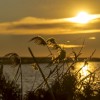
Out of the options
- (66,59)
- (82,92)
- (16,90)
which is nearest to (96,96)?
(82,92)

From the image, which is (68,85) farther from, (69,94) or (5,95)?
(5,95)

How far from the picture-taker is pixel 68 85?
838cm

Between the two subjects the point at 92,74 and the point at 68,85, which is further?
the point at 92,74

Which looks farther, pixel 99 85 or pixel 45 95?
pixel 99 85

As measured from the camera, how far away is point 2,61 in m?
8.32

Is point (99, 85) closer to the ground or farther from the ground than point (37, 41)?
closer to the ground

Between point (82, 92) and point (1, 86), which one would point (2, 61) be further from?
point (82, 92)

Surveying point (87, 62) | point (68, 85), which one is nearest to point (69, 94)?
point (68, 85)

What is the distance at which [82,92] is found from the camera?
8.38 meters

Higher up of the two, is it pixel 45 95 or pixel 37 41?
pixel 37 41

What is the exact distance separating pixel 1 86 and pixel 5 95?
0.84ft

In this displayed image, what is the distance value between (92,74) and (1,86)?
191 cm

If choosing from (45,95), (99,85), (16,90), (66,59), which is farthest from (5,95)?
(99,85)

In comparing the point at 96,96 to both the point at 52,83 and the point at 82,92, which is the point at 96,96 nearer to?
the point at 82,92
